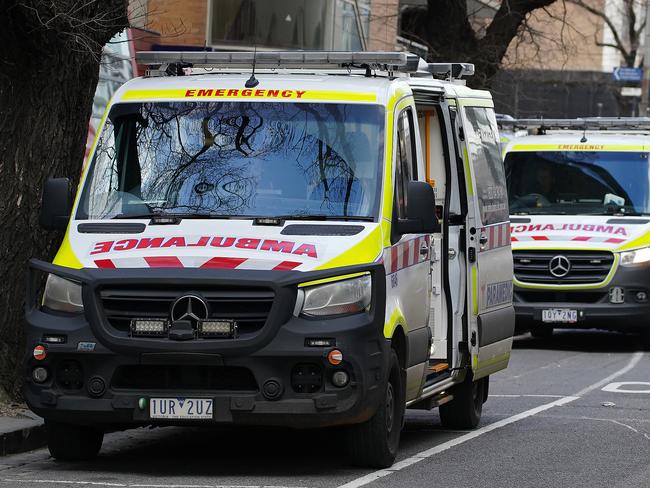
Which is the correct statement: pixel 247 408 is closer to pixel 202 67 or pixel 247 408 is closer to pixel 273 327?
pixel 273 327

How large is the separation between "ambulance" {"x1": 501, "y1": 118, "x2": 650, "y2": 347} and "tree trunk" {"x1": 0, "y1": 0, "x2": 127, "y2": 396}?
895 centimetres

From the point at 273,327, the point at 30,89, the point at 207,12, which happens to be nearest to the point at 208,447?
the point at 273,327

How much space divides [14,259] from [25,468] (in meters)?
2.31

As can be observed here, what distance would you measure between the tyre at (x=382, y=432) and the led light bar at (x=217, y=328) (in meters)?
0.99

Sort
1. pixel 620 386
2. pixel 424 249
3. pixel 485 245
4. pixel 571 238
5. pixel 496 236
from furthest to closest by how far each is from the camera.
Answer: pixel 571 238 < pixel 620 386 < pixel 496 236 < pixel 485 245 < pixel 424 249

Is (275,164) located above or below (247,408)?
above

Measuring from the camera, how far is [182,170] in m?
9.88

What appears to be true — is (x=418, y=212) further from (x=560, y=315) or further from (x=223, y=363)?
(x=560, y=315)

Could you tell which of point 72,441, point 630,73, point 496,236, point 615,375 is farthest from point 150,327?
point 630,73

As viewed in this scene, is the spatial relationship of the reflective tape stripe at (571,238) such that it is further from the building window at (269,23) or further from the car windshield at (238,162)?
the car windshield at (238,162)

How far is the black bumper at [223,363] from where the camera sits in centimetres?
878

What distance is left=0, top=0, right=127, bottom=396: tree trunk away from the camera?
11.4m

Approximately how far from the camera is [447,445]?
11.0m

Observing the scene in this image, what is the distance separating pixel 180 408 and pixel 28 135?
340 centimetres
